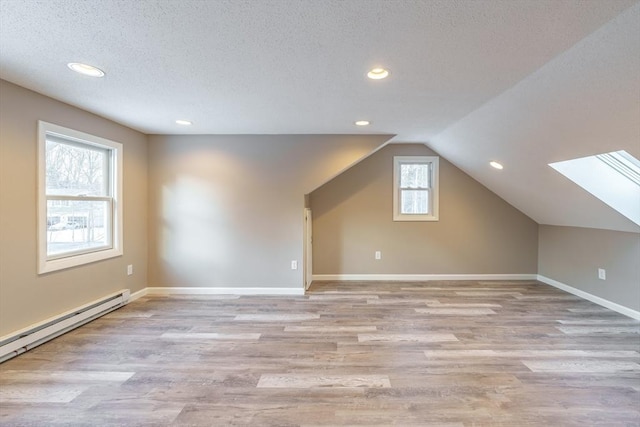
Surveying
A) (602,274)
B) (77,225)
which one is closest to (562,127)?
(602,274)

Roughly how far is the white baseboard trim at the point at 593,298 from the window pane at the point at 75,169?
6.30m

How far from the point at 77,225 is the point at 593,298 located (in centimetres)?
637

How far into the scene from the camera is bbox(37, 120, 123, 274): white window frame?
8.99ft

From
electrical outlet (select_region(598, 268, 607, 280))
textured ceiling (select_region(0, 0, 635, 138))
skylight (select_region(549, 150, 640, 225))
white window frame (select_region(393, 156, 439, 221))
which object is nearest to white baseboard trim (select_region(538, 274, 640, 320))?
electrical outlet (select_region(598, 268, 607, 280))

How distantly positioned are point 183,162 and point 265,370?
3.13 metres

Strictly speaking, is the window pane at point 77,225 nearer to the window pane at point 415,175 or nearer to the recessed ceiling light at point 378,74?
the recessed ceiling light at point 378,74

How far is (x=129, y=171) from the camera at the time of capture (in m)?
3.95

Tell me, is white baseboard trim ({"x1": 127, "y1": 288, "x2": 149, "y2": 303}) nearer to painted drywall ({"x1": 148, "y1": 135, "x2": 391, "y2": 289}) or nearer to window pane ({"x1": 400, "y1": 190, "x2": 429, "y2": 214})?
painted drywall ({"x1": 148, "y1": 135, "x2": 391, "y2": 289})

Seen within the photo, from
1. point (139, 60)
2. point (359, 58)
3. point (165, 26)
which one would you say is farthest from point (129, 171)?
point (359, 58)

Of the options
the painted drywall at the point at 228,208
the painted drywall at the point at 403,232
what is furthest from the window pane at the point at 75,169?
the painted drywall at the point at 403,232

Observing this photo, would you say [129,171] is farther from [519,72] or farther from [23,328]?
[519,72]

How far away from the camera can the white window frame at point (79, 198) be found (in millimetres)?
2740

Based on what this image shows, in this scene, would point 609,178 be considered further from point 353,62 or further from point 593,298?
point 353,62

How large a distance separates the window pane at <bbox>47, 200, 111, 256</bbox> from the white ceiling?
1.06 meters
